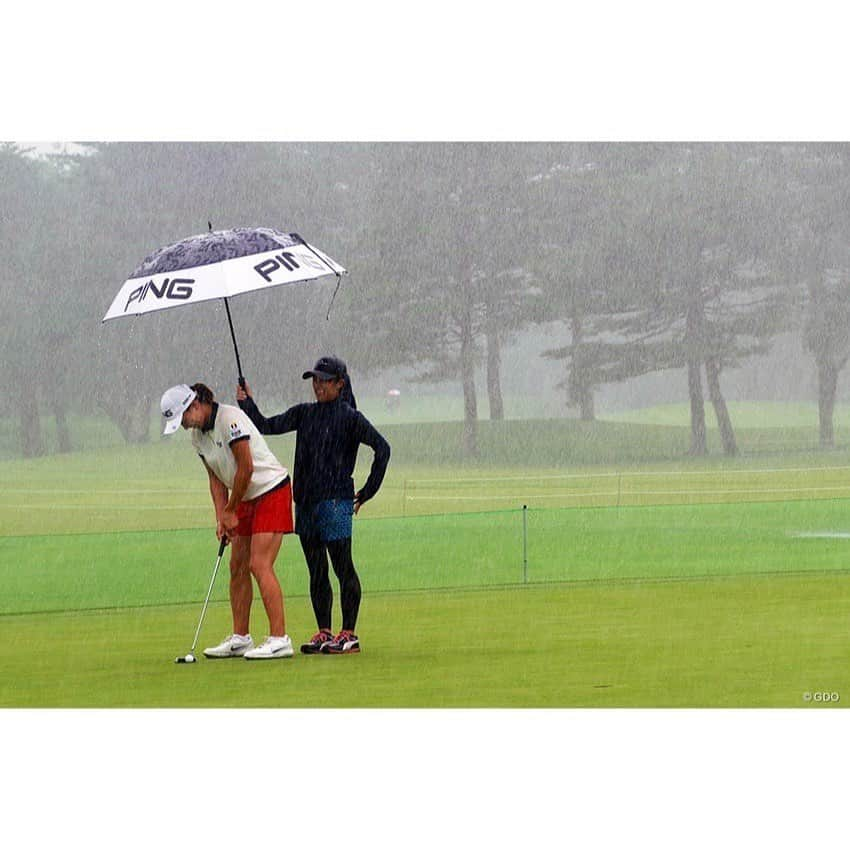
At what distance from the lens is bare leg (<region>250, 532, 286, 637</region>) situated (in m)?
8.98

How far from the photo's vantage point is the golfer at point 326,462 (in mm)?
9102

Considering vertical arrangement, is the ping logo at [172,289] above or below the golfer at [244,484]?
above

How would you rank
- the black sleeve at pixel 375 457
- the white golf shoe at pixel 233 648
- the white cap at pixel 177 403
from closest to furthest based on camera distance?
1. the white cap at pixel 177 403
2. the black sleeve at pixel 375 457
3. the white golf shoe at pixel 233 648

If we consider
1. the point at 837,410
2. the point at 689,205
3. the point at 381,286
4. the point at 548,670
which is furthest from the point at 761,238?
the point at 548,670

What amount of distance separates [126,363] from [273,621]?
9.56ft

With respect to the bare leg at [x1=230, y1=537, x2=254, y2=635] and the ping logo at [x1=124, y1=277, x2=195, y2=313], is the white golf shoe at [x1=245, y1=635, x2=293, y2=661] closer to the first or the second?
the bare leg at [x1=230, y1=537, x2=254, y2=635]

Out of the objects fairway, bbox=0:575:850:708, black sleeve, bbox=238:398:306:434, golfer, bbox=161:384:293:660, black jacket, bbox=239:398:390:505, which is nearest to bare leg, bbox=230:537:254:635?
golfer, bbox=161:384:293:660

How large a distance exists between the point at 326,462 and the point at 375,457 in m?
0.26

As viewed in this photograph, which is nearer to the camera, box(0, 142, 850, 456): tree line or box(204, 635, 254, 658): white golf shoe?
box(204, 635, 254, 658): white golf shoe

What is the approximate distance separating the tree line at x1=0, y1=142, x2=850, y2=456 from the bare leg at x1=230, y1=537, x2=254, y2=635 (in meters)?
2.12

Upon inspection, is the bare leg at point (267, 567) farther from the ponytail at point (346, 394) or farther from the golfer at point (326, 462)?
the ponytail at point (346, 394)

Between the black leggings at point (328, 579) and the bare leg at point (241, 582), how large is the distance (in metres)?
0.30

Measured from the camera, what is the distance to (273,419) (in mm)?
9188

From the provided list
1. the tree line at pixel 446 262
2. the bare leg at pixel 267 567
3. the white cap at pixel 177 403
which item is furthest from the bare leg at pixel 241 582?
the tree line at pixel 446 262
